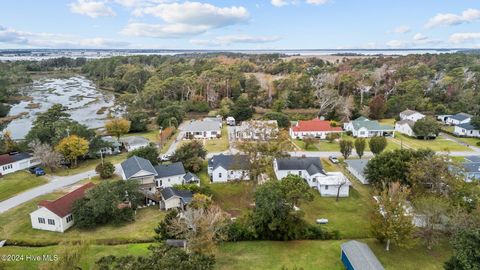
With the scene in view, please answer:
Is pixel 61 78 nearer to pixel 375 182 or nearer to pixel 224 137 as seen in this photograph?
pixel 224 137

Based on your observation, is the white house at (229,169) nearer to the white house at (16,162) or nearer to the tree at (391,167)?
the tree at (391,167)

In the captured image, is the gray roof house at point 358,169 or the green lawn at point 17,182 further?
the gray roof house at point 358,169

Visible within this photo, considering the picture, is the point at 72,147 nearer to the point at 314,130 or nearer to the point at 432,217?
the point at 314,130

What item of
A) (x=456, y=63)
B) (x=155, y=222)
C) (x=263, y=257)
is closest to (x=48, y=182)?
(x=155, y=222)

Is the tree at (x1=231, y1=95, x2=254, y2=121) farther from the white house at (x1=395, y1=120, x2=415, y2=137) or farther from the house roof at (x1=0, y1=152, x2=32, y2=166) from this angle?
the house roof at (x1=0, y1=152, x2=32, y2=166)

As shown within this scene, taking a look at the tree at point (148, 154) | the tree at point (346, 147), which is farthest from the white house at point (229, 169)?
the tree at point (346, 147)

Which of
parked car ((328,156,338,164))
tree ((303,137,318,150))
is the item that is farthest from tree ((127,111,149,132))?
parked car ((328,156,338,164))
